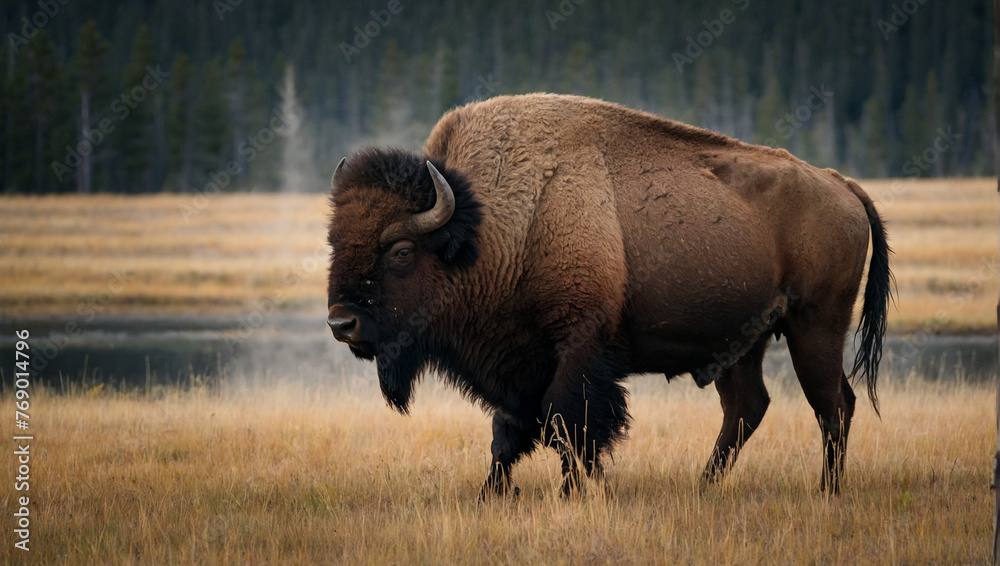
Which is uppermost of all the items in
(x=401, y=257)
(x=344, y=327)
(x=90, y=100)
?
(x=90, y=100)

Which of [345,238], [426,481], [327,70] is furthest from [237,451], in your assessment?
Result: [327,70]

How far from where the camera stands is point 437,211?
18.5 feet

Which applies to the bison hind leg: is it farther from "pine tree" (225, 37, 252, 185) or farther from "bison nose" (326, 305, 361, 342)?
"pine tree" (225, 37, 252, 185)

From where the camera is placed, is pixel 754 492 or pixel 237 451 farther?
pixel 237 451

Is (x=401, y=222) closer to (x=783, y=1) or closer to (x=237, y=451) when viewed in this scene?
(x=237, y=451)

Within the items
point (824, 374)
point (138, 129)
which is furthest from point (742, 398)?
point (138, 129)

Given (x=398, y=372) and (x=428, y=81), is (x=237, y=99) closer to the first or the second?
(x=428, y=81)

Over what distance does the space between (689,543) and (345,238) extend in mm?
2731

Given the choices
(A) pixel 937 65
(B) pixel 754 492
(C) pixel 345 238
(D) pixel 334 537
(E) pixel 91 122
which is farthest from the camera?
(A) pixel 937 65

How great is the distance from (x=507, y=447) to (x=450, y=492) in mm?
479

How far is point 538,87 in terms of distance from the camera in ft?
228

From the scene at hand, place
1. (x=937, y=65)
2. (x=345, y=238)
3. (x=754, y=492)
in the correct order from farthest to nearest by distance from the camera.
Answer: (x=937, y=65), (x=754, y=492), (x=345, y=238)

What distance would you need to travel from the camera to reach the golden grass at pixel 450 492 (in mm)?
4609

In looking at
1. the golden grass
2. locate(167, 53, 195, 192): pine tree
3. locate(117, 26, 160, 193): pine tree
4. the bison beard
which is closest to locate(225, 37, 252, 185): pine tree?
locate(167, 53, 195, 192): pine tree
